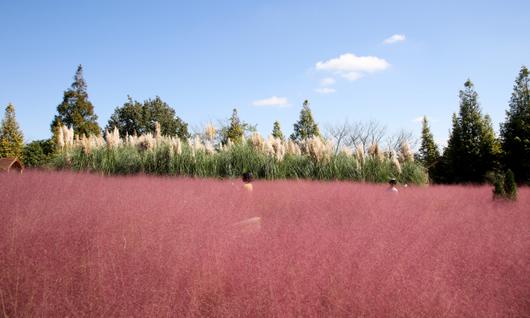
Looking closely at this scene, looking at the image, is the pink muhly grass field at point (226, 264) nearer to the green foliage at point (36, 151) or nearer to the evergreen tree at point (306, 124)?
the green foliage at point (36, 151)

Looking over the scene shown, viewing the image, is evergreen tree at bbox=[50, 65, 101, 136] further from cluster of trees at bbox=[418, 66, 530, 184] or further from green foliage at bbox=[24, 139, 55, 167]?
cluster of trees at bbox=[418, 66, 530, 184]

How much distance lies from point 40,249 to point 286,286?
2.18m

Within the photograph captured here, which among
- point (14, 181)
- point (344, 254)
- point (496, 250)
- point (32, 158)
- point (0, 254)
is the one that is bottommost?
point (496, 250)

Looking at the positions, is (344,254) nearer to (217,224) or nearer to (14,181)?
(217,224)

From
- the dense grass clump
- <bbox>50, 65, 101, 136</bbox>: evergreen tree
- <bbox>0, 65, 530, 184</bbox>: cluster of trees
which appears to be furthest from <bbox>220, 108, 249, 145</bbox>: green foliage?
the dense grass clump

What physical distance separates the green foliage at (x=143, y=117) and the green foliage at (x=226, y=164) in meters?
27.9

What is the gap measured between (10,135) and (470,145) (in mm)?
44719

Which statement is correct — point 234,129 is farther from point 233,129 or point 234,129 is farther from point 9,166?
point 9,166

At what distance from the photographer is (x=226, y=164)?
11562mm

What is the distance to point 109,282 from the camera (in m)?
2.84

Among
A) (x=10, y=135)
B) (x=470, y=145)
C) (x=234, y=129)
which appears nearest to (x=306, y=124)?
(x=234, y=129)

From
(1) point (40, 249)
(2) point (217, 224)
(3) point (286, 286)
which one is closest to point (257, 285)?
(3) point (286, 286)

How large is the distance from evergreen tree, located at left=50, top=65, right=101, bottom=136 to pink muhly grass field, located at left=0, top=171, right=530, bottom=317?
3201cm

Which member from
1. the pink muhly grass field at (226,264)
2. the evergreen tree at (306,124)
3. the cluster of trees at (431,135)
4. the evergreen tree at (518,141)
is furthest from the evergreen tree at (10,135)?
the evergreen tree at (518,141)
